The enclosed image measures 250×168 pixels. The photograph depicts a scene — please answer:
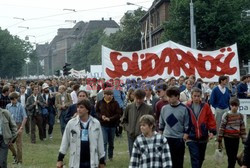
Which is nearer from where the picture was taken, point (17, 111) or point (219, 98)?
point (17, 111)

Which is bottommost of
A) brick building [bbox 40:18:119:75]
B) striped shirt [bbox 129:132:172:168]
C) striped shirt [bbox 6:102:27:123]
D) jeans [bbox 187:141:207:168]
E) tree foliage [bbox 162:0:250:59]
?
jeans [bbox 187:141:207:168]

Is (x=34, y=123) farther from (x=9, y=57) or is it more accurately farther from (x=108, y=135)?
(x=9, y=57)

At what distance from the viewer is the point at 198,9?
48.7 metres

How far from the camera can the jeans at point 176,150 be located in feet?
36.4

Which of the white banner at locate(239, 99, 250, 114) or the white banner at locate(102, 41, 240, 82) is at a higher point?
the white banner at locate(102, 41, 240, 82)

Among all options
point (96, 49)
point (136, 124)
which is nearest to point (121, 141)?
point (136, 124)

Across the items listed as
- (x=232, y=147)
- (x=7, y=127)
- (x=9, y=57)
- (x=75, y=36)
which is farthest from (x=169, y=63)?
(x=75, y=36)

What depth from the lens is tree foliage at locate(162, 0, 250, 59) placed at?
158 feet

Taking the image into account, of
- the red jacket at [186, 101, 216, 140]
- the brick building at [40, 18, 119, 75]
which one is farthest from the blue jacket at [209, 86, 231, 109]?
the brick building at [40, 18, 119, 75]

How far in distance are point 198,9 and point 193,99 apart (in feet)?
123

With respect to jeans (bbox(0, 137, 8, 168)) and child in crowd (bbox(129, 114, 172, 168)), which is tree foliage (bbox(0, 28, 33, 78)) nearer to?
jeans (bbox(0, 137, 8, 168))

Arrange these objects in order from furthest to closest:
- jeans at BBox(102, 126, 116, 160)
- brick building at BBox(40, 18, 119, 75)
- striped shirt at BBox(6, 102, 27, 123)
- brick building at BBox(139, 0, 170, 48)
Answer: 1. brick building at BBox(40, 18, 119, 75)
2. brick building at BBox(139, 0, 170, 48)
3. striped shirt at BBox(6, 102, 27, 123)
4. jeans at BBox(102, 126, 116, 160)

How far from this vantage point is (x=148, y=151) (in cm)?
839

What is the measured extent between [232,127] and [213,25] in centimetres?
3666
